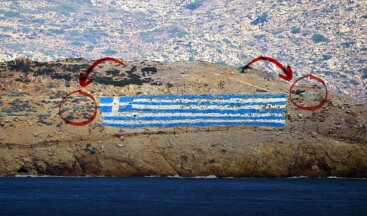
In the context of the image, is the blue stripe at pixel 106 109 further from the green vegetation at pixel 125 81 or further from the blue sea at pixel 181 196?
the blue sea at pixel 181 196

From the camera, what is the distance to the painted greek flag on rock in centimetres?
13112

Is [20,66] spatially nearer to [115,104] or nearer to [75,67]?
[75,67]

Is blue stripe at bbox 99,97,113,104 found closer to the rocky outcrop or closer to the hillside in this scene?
the hillside

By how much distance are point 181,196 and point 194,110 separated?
124ft

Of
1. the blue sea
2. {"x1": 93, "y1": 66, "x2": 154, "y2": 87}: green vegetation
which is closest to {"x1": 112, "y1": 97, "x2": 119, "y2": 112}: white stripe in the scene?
{"x1": 93, "y1": 66, "x2": 154, "y2": 87}: green vegetation

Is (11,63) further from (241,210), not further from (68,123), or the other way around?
(241,210)

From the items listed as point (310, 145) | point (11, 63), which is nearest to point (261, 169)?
point (310, 145)

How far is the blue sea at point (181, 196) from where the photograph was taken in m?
88.0

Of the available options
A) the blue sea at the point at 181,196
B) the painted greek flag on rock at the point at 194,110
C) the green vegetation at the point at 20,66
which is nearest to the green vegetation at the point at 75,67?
the green vegetation at the point at 20,66

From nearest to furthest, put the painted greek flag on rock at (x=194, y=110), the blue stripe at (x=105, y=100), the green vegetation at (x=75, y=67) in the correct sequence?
the painted greek flag on rock at (x=194, y=110), the blue stripe at (x=105, y=100), the green vegetation at (x=75, y=67)

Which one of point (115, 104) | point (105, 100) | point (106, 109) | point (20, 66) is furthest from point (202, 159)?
→ point (20, 66)

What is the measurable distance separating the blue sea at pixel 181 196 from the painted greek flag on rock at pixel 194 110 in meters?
12.6

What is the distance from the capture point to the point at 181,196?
325 feet

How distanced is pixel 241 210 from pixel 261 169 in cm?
3260
